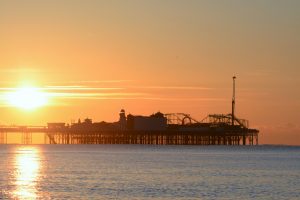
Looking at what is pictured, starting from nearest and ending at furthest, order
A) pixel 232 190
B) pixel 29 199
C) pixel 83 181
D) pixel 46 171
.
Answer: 1. pixel 29 199
2. pixel 232 190
3. pixel 83 181
4. pixel 46 171

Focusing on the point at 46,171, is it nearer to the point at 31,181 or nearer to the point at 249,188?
the point at 31,181

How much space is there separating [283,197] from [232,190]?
6.66 meters

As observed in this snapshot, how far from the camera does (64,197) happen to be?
2500 inches

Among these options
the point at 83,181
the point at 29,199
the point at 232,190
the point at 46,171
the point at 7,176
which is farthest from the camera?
the point at 46,171

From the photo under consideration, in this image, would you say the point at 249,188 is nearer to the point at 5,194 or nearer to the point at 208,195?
the point at 208,195

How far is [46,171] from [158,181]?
23293 mm

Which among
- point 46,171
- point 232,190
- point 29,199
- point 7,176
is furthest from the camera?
point 46,171

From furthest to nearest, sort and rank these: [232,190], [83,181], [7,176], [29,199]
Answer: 1. [7,176]
2. [83,181]
3. [232,190]
4. [29,199]

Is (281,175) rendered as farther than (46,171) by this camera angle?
No

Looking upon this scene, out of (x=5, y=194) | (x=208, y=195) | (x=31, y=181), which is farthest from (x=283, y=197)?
(x=31, y=181)

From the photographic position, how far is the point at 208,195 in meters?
66.2

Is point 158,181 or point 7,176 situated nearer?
point 158,181

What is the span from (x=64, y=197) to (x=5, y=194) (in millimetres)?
5800

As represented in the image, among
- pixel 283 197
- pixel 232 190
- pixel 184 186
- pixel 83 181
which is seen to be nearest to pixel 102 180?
pixel 83 181
